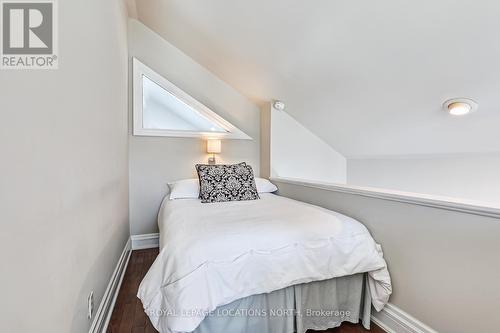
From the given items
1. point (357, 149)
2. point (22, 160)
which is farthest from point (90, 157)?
point (357, 149)

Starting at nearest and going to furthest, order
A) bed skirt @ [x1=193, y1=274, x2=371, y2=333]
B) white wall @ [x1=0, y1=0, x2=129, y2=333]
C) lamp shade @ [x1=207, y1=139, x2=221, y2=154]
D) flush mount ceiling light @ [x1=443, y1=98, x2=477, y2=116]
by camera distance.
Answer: white wall @ [x1=0, y1=0, x2=129, y2=333] → bed skirt @ [x1=193, y1=274, x2=371, y2=333] → flush mount ceiling light @ [x1=443, y1=98, x2=477, y2=116] → lamp shade @ [x1=207, y1=139, x2=221, y2=154]

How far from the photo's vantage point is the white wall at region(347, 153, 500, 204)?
2.38 meters

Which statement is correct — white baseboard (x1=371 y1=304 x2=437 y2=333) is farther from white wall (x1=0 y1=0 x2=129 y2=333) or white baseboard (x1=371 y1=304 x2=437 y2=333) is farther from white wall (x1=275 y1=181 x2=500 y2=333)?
white wall (x1=0 y1=0 x2=129 y2=333)

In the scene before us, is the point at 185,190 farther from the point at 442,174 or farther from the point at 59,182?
the point at 442,174

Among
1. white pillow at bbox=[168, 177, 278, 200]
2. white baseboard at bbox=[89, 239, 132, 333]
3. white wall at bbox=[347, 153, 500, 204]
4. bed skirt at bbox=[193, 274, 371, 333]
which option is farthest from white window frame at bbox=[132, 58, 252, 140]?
bed skirt at bbox=[193, 274, 371, 333]

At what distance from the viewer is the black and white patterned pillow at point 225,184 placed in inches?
97.2

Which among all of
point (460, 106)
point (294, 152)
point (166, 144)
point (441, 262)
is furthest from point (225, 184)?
point (460, 106)

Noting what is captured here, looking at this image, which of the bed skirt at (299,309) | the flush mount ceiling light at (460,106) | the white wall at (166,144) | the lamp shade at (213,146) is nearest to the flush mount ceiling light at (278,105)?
the white wall at (166,144)

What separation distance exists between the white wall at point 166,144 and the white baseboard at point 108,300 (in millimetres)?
781

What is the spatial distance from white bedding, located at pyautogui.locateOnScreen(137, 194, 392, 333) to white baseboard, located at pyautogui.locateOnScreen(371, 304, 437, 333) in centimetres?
6

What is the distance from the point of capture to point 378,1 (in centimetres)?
152

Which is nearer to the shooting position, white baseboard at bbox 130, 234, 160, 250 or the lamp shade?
white baseboard at bbox 130, 234, 160, 250

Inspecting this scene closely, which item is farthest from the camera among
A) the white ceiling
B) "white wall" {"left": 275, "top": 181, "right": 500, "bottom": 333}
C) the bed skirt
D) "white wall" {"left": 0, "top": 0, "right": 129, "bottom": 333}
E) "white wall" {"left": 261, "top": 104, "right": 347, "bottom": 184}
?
"white wall" {"left": 261, "top": 104, "right": 347, "bottom": 184}

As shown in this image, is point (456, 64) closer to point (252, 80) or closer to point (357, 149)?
point (357, 149)
